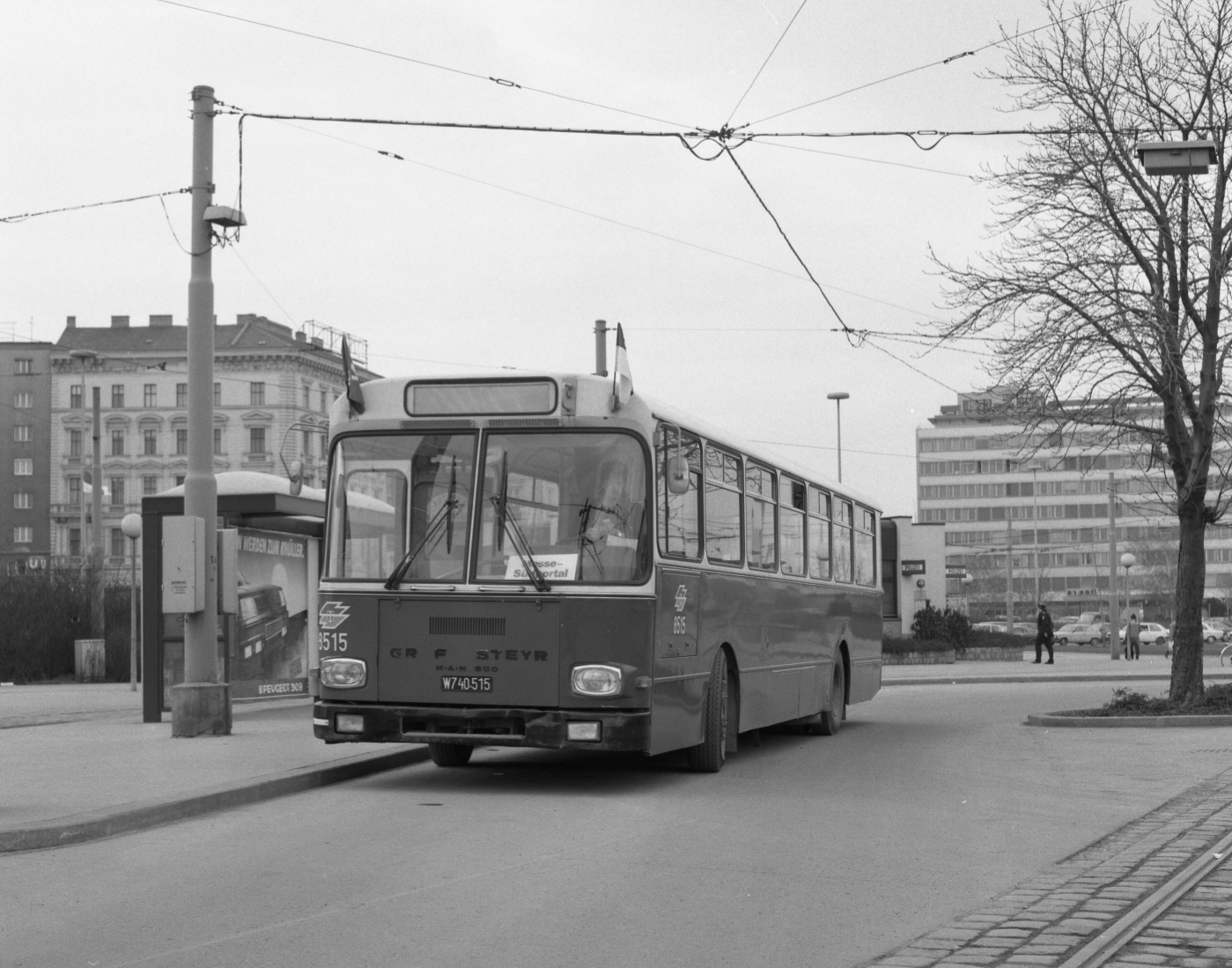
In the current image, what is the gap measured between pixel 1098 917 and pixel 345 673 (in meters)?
6.57

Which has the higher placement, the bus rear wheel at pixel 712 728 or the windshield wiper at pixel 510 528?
the windshield wiper at pixel 510 528

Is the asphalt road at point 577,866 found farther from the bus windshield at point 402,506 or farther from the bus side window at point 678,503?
the bus side window at point 678,503

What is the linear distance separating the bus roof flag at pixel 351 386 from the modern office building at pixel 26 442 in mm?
102881

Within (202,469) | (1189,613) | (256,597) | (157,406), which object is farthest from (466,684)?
(157,406)

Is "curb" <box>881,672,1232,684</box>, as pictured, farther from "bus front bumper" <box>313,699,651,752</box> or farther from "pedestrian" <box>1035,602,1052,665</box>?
"bus front bumper" <box>313,699,651,752</box>

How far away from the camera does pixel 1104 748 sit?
16984mm

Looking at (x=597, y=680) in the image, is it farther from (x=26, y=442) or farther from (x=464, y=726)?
(x=26, y=442)

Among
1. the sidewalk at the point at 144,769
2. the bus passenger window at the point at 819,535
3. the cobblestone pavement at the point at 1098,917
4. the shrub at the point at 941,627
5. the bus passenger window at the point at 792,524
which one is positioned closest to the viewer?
the cobblestone pavement at the point at 1098,917

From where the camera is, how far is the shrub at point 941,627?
46562 mm

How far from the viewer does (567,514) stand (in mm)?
12453

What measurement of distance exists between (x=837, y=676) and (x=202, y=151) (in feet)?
30.0

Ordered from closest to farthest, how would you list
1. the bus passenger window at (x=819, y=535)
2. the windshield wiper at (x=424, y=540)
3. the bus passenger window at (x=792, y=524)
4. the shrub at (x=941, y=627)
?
1. the windshield wiper at (x=424, y=540)
2. the bus passenger window at (x=792, y=524)
3. the bus passenger window at (x=819, y=535)
4. the shrub at (x=941, y=627)

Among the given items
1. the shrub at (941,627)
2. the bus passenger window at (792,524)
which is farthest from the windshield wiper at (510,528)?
the shrub at (941,627)

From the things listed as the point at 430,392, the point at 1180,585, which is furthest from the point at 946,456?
the point at 430,392
